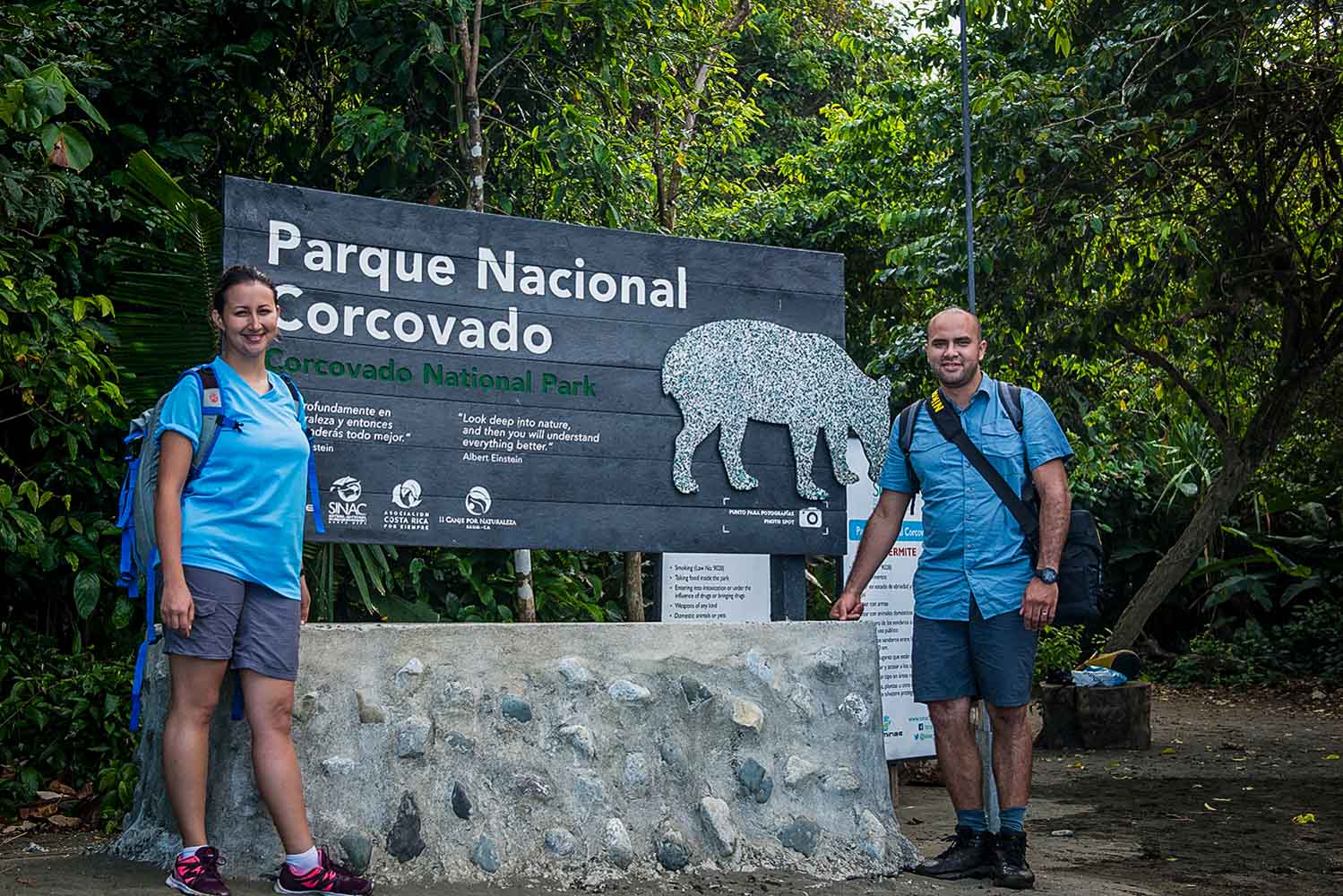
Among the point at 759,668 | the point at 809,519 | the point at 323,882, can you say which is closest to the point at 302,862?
the point at 323,882

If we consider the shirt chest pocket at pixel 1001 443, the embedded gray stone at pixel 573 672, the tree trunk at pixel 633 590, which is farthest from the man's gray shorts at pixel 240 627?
Result: the tree trunk at pixel 633 590

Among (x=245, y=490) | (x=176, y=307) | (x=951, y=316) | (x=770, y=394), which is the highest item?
(x=176, y=307)

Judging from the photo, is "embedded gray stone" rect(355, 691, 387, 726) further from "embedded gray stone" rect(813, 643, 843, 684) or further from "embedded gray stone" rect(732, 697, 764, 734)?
"embedded gray stone" rect(813, 643, 843, 684)

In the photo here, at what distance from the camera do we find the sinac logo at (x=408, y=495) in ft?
14.3

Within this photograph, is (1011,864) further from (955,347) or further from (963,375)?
(955,347)

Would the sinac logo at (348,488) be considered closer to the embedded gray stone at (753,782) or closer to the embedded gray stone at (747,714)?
the embedded gray stone at (747,714)

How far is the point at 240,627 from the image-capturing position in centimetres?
366

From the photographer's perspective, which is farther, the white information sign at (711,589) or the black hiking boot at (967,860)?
the white information sign at (711,589)

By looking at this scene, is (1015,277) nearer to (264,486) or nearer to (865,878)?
(865,878)

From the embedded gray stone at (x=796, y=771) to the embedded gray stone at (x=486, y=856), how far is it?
3.39ft

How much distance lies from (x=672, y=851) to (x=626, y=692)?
1.73ft

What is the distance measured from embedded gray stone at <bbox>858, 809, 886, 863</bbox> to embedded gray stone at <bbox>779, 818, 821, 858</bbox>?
0.19 m

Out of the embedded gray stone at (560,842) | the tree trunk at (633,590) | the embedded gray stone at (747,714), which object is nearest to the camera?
the embedded gray stone at (560,842)

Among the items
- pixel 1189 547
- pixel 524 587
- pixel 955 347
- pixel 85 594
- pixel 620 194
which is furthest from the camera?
pixel 1189 547
